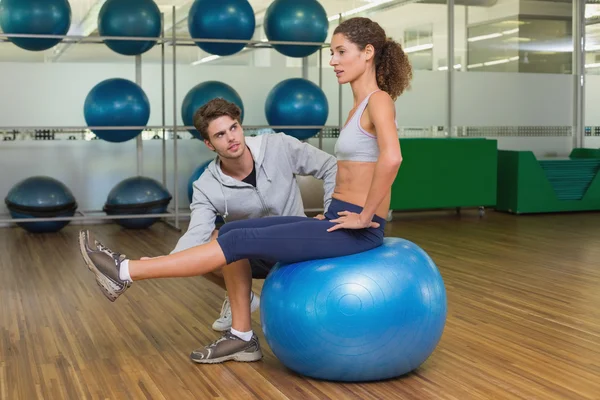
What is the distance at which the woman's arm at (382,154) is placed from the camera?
2381 millimetres

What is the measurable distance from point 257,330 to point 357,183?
37.8 inches

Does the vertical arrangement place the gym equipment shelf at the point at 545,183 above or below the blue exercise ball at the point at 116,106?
below

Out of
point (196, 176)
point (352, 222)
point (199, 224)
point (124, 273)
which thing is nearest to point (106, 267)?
point (124, 273)

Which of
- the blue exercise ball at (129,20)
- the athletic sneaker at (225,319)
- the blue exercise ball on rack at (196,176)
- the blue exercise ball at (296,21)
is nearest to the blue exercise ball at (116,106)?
the blue exercise ball at (129,20)

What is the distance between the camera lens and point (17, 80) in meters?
6.38

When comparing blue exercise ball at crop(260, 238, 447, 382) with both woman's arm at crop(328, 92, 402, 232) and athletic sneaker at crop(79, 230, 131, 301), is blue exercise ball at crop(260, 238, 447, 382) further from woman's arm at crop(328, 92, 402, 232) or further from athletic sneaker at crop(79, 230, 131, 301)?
athletic sneaker at crop(79, 230, 131, 301)

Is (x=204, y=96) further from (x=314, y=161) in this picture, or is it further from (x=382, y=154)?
(x=382, y=154)

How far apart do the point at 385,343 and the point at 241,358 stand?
23.1 inches

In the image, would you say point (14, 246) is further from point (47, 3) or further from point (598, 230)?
point (598, 230)

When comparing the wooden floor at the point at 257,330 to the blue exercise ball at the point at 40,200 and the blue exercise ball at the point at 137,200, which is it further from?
the blue exercise ball at the point at 137,200

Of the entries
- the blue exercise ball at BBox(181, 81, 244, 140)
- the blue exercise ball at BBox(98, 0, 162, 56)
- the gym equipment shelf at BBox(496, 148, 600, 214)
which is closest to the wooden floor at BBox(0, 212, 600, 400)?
the blue exercise ball at BBox(181, 81, 244, 140)

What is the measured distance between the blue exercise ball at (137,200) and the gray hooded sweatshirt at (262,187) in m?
3.14

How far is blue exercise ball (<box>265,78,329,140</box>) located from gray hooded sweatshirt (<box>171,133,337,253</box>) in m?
3.00

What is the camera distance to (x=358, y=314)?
2.39m
